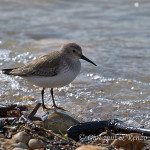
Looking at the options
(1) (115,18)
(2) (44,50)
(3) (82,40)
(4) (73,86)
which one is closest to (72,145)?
(4) (73,86)

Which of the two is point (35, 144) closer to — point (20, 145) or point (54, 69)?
point (20, 145)

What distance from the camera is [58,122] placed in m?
5.08

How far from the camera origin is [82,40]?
10.3m

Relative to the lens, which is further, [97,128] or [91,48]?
[91,48]

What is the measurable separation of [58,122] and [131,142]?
1090 mm

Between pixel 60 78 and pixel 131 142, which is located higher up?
pixel 60 78

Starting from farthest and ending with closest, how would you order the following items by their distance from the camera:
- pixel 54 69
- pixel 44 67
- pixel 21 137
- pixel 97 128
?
pixel 44 67
pixel 54 69
pixel 97 128
pixel 21 137

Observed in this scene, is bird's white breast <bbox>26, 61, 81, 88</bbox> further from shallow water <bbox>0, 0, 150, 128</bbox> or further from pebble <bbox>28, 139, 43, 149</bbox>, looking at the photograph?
pebble <bbox>28, 139, 43, 149</bbox>

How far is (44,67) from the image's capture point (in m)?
5.84

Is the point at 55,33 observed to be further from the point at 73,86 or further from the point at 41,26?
the point at 73,86

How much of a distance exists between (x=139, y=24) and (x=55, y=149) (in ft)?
26.5

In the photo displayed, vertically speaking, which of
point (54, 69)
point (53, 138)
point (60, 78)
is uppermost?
point (54, 69)

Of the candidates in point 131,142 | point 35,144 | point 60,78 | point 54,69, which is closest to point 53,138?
point 35,144

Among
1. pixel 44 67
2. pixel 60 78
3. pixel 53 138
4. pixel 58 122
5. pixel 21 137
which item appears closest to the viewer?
pixel 21 137
